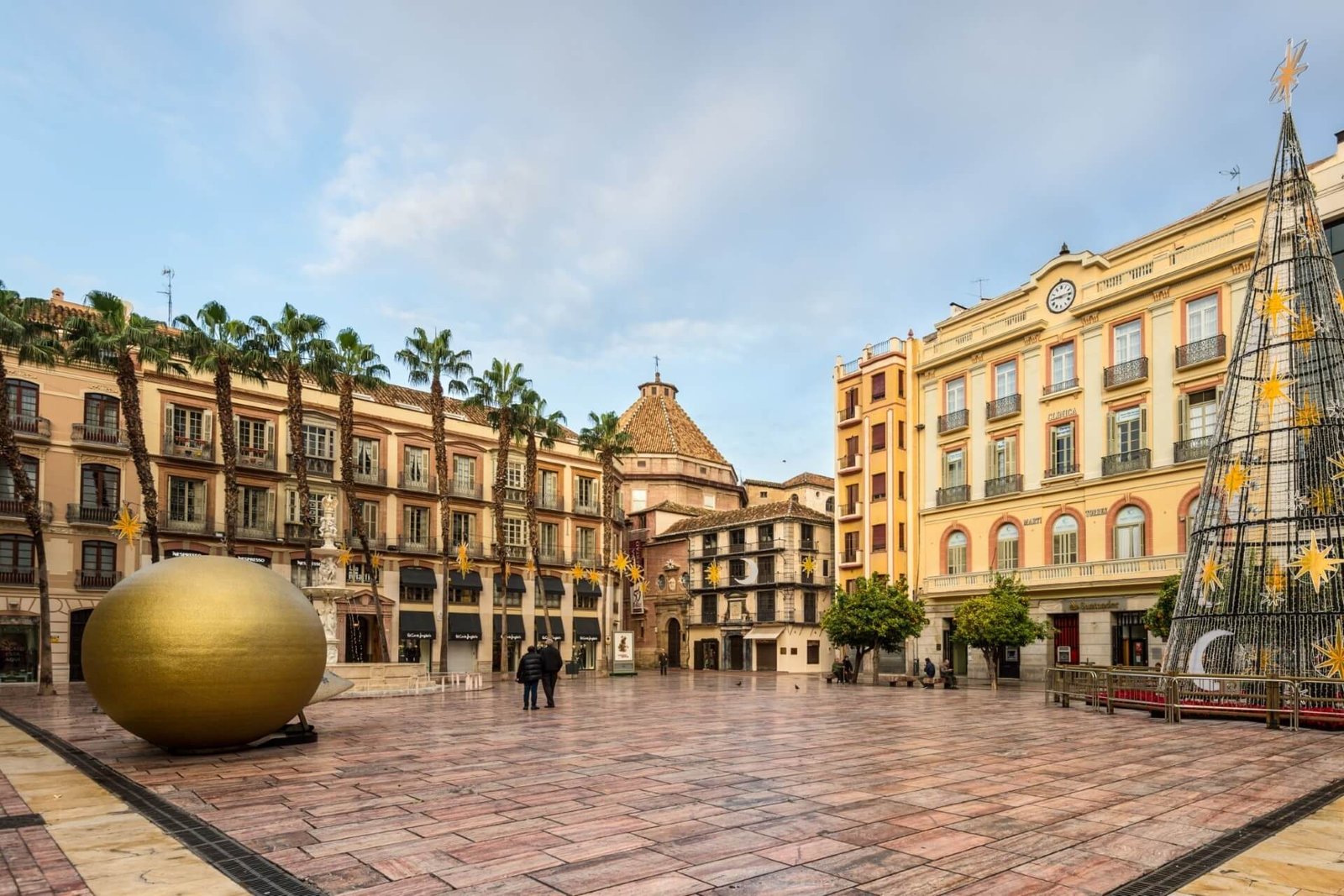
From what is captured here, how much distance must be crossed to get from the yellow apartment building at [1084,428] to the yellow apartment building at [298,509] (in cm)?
2084

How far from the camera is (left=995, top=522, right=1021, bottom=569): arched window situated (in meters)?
42.9

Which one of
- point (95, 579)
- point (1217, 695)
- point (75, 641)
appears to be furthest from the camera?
point (95, 579)

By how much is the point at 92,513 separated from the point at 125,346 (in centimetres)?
1158

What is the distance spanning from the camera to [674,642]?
2785 inches

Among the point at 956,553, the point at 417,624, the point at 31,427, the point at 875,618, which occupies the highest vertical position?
the point at 31,427

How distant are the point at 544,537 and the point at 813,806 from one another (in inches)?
2004

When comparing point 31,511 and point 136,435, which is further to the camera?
point 136,435

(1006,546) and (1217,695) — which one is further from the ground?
(1006,546)

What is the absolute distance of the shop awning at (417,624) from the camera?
50.8m

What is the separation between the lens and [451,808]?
9.93 m

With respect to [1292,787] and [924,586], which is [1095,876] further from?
[924,586]

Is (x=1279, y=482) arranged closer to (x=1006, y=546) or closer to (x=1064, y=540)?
(x=1064, y=540)

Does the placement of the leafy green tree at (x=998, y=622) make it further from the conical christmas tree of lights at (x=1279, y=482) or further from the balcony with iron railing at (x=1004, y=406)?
the conical christmas tree of lights at (x=1279, y=482)

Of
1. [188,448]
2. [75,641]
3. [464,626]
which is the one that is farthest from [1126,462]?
[75,641]
